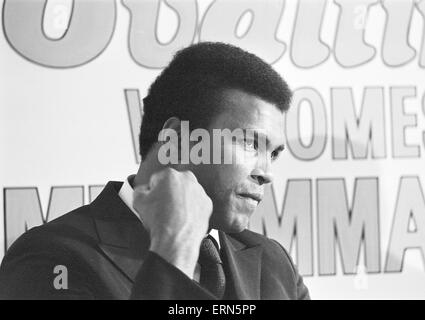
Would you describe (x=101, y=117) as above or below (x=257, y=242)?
above

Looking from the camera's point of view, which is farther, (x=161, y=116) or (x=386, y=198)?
(x=386, y=198)

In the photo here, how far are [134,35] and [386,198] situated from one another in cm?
77

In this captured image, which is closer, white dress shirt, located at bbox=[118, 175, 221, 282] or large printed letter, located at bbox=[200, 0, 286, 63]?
white dress shirt, located at bbox=[118, 175, 221, 282]

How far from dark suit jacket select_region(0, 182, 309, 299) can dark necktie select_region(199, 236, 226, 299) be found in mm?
30

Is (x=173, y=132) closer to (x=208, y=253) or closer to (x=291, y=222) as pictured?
(x=208, y=253)

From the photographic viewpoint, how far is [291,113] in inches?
57.5

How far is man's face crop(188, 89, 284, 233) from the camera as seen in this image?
123cm

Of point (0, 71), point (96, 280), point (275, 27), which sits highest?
point (275, 27)

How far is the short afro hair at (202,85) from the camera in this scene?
48.6 inches

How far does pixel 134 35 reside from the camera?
140 cm

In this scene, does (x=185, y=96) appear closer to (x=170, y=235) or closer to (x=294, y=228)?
(x=170, y=235)

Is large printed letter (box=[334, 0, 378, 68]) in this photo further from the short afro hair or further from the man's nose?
the man's nose

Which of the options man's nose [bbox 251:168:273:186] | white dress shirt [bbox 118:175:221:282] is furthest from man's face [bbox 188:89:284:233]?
white dress shirt [bbox 118:175:221:282]
